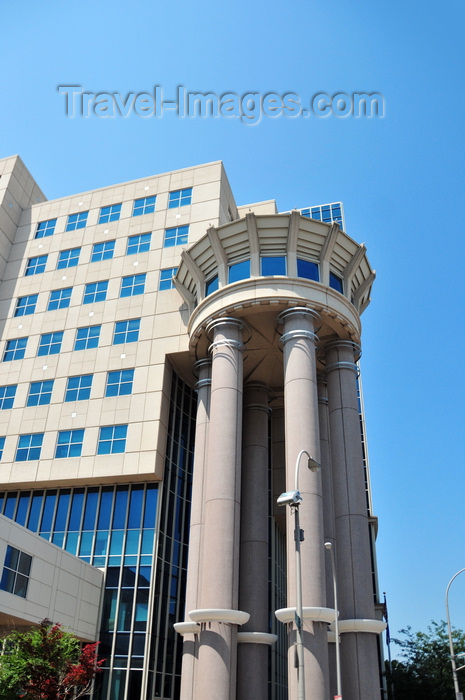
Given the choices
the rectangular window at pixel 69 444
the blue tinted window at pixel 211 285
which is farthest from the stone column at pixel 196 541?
the rectangular window at pixel 69 444

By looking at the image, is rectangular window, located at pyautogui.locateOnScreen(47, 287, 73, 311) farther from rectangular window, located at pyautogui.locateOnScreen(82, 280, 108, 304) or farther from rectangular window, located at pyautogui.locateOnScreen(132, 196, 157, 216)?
rectangular window, located at pyautogui.locateOnScreen(132, 196, 157, 216)

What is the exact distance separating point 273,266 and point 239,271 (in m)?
1.90

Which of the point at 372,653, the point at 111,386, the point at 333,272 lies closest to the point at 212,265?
the point at 333,272

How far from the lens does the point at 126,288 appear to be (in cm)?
3969

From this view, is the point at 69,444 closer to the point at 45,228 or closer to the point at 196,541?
the point at 196,541

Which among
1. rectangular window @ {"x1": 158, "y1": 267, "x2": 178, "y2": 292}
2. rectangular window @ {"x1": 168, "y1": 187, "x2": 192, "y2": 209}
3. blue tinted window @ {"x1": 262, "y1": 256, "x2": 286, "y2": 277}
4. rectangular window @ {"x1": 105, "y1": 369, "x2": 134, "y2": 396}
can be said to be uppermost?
rectangular window @ {"x1": 168, "y1": 187, "x2": 192, "y2": 209}

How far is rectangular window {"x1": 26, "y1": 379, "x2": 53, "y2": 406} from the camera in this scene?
123 feet

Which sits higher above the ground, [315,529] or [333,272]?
[333,272]

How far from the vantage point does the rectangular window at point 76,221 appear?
4438cm

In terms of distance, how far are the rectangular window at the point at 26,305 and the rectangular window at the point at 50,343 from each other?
9.51ft

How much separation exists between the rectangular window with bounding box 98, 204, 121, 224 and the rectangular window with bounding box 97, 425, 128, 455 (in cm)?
1677

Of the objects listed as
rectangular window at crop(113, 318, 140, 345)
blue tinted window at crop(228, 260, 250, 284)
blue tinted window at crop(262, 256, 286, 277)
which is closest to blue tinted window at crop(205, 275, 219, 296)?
blue tinted window at crop(228, 260, 250, 284)

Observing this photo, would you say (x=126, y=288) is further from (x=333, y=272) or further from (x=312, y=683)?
(x=312, y=683)

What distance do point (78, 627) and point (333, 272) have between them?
22.8m
